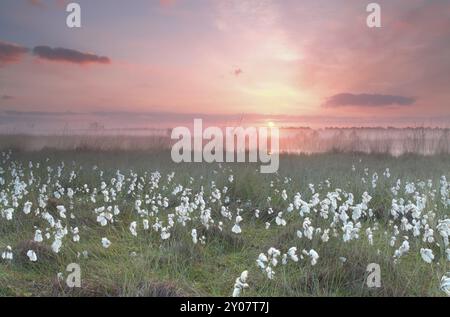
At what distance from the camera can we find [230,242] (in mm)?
5359

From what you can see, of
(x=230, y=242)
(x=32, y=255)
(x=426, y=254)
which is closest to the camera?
(x=426, y=254)

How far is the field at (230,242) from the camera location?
165 inches

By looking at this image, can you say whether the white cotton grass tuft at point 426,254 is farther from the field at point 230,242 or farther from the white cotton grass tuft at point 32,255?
the white cotton grass tuft at point 32,255

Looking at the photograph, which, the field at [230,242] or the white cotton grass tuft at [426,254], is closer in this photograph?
the white cotton grass tuft at [426,254]

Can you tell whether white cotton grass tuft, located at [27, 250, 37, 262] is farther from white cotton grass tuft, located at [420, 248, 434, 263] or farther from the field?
white cotton grass tuft, located at [420, 248, 434, 263]

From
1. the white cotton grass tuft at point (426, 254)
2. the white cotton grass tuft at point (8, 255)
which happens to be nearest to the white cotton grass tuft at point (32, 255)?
the white cotton grass tuft at point (8, 255)

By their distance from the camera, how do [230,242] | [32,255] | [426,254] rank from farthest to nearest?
[230,242]
[32,255]
[426,254]

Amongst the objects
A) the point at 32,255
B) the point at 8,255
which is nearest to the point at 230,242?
the point at 32,255

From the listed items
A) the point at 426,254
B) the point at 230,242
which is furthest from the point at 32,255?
the point at 426,254

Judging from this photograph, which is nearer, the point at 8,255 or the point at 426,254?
the point at 426,254

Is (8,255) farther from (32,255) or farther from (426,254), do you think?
(426,254)

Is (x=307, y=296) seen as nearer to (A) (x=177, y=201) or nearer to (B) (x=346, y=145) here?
(A) (x=177, y=201)

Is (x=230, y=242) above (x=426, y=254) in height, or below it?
below
